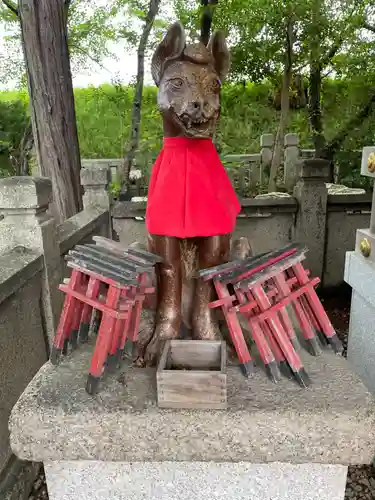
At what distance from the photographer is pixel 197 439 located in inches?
51.4

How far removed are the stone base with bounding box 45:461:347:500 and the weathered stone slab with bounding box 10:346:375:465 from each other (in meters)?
0.12

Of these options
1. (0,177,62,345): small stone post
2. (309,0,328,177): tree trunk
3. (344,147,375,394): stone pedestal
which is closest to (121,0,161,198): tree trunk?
(309,0,328,177): tree trunk

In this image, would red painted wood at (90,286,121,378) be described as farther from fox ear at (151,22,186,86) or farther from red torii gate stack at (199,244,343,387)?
fox ear at (151,22,186,86)

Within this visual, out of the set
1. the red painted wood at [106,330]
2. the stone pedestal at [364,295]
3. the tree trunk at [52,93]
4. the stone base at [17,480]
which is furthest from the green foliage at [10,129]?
the red painted wood at [106,330]

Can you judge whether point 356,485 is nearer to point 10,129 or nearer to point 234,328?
point 234,328

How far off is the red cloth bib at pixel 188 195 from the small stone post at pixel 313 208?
3527 millimetres

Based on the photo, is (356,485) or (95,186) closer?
(356,485)

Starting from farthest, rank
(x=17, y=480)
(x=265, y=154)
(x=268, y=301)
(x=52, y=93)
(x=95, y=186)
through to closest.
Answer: (x=265, y=154), (x=95, y=186), (x=52, y=93), (x=17, y=480), (x=268, y=301)

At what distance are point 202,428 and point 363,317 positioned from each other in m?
1.66

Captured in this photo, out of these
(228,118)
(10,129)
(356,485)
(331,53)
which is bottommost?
(356,485)

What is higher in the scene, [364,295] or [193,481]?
[364,295]

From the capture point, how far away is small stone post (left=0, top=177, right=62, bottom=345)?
2.29 metres

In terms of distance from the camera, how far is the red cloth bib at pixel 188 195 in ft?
4.68

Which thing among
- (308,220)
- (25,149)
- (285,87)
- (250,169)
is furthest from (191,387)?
(25,149)
